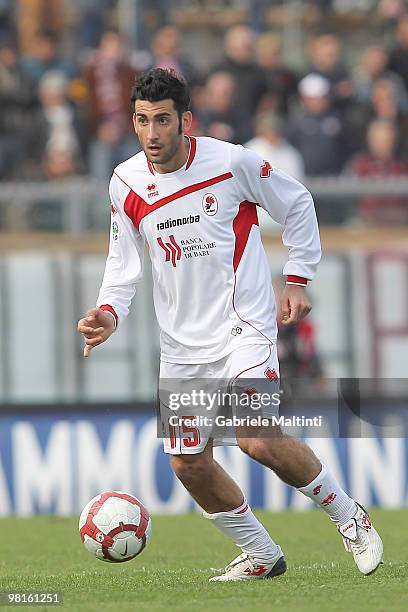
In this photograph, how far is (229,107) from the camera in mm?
15773

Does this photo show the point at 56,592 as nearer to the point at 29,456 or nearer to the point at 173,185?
the point at 173,185

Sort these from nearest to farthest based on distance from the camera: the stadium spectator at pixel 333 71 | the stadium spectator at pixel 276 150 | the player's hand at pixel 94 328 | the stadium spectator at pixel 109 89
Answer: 1. the player's hand at pixel 94 328
2. the stadium spectator at pixel 276 150
3. the stadium spectator at pixel 109 89
4. the stadium spectator at pixel 333 71

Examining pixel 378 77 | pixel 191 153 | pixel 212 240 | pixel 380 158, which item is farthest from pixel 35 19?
pixel 212 240

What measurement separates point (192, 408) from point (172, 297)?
0.61 meters

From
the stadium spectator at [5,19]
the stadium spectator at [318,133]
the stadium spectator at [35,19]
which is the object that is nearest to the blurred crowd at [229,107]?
the stadium spectator at [318,133]

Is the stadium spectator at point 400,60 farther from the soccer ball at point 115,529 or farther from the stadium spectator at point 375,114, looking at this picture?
the soccer ball at point 115,529

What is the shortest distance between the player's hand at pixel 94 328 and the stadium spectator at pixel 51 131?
7947 mm

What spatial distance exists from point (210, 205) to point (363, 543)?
1.97 m

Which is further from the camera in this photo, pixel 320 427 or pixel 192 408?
pixel 320 427

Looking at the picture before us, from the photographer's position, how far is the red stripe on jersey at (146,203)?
756cm

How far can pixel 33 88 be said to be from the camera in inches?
641

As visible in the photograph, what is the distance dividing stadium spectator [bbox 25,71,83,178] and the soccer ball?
25.6 feet

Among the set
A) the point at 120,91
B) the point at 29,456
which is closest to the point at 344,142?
the point at 120,91

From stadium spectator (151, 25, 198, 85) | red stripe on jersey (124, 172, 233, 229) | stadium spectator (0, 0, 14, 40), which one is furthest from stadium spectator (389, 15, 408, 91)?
red stripe on jersey (124, 172, 233, 229)
